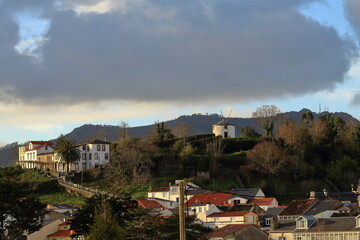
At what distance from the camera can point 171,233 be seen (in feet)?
229

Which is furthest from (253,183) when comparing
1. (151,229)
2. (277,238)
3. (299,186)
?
(151,229)

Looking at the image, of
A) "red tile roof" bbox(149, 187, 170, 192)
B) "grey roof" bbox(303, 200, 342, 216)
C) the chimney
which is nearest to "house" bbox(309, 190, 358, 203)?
"grey roof" bbox(303, 200, 342, 216)

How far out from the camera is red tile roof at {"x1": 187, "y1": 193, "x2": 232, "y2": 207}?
110m

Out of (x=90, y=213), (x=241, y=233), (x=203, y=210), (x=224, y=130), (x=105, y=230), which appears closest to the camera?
(x=105, y=230)

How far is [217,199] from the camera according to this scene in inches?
4400

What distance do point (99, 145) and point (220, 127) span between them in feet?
80.1

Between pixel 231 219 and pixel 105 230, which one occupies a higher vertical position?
pixel 105 230

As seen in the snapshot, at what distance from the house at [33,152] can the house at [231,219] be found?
5006 cm

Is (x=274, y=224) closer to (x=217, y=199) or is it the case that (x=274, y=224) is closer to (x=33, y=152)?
(x=217, y=199)

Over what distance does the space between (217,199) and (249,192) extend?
4711 millimetres

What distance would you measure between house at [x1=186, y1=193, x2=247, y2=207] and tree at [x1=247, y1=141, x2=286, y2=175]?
13195 mm

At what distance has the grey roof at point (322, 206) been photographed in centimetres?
9362

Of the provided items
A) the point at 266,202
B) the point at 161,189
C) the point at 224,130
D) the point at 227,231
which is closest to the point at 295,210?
the point at 227,231

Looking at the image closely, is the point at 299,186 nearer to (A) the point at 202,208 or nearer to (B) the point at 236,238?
(A) the point at 202,208
